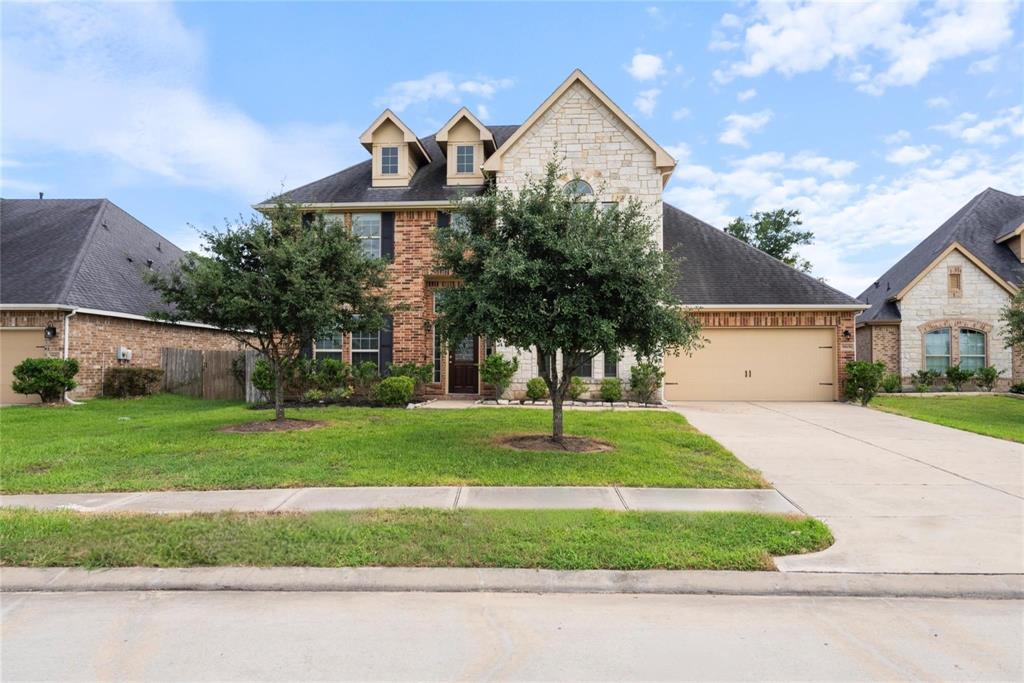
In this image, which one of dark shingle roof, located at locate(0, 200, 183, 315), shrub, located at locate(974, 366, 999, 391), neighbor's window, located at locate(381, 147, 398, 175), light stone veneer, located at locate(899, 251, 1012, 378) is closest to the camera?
dark shingle roof, located at locate(0, 200, 183, 315)

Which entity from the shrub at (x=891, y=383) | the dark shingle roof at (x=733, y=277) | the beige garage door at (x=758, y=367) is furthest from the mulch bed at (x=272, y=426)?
the shrub at (x=891, y=383)

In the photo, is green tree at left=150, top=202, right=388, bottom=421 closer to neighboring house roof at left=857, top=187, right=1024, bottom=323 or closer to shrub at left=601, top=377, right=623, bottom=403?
shrub at left=601, top=377, right=623, bottom=403

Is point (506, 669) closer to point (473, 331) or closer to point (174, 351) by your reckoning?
point (473, 331)

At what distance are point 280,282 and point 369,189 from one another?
8.07 m

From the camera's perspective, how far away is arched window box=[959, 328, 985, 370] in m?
20.8

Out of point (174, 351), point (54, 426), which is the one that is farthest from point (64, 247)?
point (54, 426)

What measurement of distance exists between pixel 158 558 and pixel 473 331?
4.91m

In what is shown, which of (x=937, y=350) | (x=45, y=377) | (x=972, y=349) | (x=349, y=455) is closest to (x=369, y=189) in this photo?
(x=45, y=377)

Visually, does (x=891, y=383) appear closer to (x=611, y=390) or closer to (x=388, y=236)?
(x=611, y=390)

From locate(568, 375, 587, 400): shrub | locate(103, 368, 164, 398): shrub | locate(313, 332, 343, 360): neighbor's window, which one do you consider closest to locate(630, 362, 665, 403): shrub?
locate(568, 375, 587, 400): shrub

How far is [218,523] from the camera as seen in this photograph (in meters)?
5.27

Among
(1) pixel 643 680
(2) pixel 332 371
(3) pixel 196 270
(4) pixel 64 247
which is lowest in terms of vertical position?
(1) pixel 643 680

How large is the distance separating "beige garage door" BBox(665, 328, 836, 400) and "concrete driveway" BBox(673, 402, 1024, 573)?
4334mm

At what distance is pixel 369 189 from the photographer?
17547 millimetres
